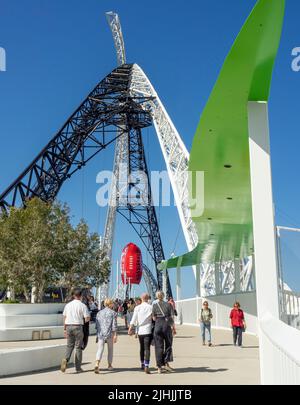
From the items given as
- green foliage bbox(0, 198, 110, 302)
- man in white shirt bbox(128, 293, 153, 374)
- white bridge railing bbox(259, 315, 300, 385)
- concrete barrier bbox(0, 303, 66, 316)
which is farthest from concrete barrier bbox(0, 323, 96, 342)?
white bridge railing bbox(259, 315, 300, 385)

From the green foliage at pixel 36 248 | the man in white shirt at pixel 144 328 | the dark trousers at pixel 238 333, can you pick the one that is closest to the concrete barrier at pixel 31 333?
the green foliage at pixel 36 248

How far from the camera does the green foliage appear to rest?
21.6 metres

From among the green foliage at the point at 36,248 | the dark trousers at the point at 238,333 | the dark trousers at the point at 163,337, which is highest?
the green foliage at the point at 36,248

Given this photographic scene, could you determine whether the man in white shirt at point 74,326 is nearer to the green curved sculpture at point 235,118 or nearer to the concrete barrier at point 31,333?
the green curved sculpture at point 235,118

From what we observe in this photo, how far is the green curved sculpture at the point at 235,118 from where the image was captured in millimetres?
6656

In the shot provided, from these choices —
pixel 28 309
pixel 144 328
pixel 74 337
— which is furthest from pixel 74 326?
pixel 28 309

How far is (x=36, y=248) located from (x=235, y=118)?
14.5 metres

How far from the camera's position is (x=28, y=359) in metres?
9.52

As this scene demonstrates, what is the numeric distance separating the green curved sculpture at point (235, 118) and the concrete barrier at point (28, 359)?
4.98 metres

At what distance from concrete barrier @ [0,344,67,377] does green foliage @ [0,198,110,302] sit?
449 inches

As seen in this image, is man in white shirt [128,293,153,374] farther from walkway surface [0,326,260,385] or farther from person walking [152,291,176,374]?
walkway surface [0,326,260,385]
